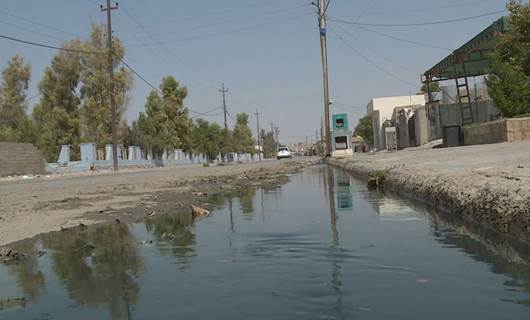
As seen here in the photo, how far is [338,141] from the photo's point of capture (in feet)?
165

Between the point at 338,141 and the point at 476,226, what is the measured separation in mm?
43535

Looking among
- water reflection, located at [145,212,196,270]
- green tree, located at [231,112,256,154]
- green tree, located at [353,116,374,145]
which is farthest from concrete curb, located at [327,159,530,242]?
green tree, located at [231,112,256,154]

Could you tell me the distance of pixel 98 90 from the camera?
61594mm

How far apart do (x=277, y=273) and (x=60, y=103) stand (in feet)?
199

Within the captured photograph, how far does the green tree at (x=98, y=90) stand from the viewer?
61.1 meters

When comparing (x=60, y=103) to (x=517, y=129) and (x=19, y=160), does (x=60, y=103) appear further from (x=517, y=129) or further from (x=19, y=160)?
(x=517, y=129)

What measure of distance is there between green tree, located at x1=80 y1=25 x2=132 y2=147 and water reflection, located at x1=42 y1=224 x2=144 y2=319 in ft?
181

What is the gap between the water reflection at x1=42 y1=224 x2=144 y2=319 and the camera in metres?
4.56

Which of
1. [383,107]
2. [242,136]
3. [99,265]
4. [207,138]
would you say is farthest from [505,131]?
[242,136]

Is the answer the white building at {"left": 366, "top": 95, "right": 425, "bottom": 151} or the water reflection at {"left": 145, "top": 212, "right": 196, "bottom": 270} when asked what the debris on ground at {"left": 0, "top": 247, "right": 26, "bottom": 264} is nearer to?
the water reflection at {"left": 145, "top": 212, "right": 196, "bottom": 270}

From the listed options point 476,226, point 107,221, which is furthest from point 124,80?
point 476,226

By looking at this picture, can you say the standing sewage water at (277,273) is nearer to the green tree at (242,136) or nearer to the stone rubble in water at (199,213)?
the stone rubble in water at (199,213)

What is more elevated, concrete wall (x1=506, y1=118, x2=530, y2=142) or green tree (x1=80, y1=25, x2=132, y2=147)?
green tree (x1=80, y1=25, x2=132, y2=147)

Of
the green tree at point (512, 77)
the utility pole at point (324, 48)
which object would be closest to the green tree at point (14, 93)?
the utility pole at point (324, 48)
